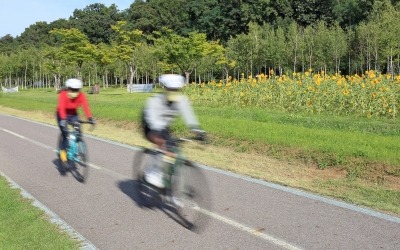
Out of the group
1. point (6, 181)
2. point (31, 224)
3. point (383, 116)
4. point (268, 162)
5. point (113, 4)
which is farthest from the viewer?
point (113, 4)

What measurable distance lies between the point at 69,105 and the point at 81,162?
3.97ft

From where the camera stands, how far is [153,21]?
111125 millimetres

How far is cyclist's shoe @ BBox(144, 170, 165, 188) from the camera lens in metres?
5.81

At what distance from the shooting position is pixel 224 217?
5.64 metres

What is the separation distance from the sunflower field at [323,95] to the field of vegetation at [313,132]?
33 mm

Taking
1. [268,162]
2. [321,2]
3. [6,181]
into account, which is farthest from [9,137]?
[321,2]

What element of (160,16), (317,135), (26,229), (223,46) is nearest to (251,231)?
(26,229)

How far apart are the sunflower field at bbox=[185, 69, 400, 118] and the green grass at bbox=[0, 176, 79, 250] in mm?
10478

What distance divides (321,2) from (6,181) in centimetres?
9097

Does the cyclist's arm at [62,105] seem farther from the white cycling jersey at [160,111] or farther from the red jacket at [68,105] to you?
the white cycling jersey at [160,111]

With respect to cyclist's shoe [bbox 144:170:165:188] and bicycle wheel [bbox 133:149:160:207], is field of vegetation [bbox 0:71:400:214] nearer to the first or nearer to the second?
bicycle wheel [bbox 133:149:160:207]

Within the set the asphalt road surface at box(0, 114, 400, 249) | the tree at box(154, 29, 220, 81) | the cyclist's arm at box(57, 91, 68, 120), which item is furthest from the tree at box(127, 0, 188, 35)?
the asphalt road surface at box(0, 114, 400, 249)

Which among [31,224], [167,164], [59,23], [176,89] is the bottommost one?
[31,224]

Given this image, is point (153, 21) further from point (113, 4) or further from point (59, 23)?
point (59, 23)
